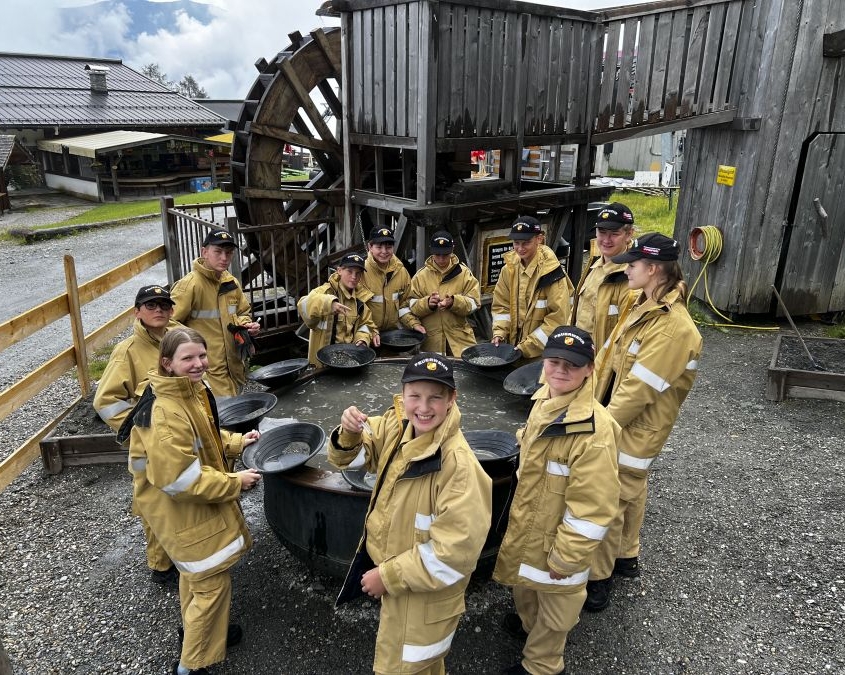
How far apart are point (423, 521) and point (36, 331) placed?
4.89m

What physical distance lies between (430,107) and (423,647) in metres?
5.11

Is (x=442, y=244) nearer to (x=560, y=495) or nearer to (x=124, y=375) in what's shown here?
(x=124, y=375)

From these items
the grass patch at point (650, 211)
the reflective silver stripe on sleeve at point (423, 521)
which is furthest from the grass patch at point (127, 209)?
the reflective silver stripe on sleeve at point (423, 521)

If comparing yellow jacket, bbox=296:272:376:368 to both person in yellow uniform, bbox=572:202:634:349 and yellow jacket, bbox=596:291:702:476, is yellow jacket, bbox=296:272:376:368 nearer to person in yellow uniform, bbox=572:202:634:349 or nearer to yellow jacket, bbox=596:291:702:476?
person in yellow uniform, bbox=572:202:634:349

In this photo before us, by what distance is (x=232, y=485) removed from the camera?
3.05m

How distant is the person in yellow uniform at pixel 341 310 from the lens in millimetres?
5176

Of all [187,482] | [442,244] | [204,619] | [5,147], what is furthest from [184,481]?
[5,147]

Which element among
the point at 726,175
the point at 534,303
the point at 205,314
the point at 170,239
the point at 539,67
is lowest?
the point at 205,314

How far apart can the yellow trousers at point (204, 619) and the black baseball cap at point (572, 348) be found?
2.07m

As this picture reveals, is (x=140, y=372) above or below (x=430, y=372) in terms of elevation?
below

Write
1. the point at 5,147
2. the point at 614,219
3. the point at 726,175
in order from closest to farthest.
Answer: the point at 614,219 → the point at 726,175 → the point at 5,147

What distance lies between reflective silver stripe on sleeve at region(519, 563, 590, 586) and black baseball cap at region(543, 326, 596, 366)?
1.05 metres

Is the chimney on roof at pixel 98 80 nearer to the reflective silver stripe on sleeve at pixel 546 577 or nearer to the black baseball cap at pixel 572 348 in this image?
the black baseball cap at pixel 572 348

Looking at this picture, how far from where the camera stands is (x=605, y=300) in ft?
14.7
